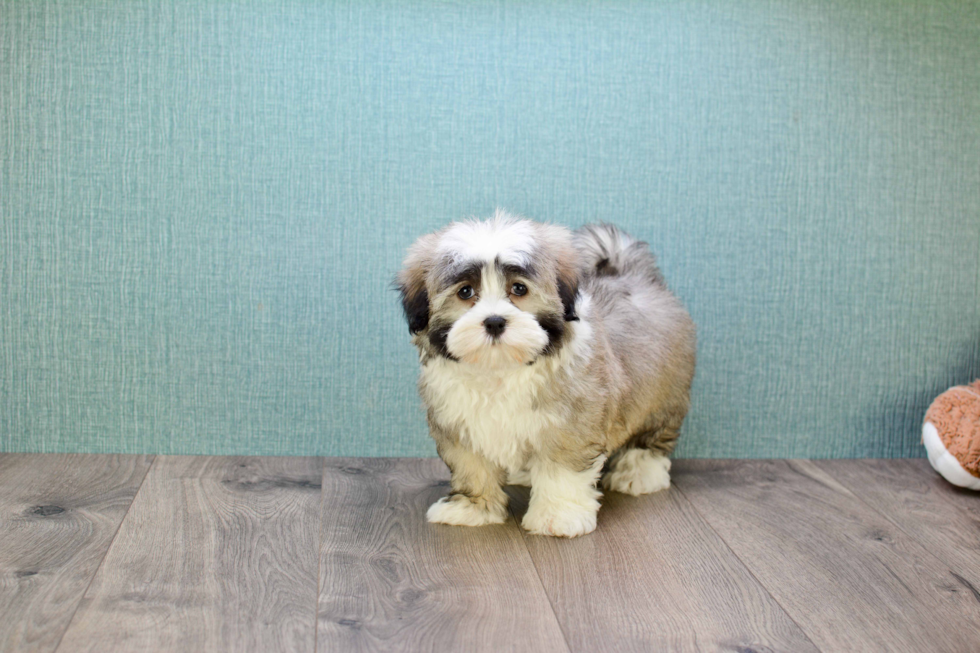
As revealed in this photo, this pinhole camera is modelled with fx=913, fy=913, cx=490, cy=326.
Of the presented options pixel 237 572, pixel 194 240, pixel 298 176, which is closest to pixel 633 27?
pixel 298 176

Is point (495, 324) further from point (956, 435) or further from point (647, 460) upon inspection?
point (956, 435)

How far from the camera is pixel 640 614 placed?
1746mm

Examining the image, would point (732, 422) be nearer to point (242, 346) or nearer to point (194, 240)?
point (242, 346)

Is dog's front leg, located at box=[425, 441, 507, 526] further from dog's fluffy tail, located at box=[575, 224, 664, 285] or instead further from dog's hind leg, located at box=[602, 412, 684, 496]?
dog's fluffy tail, located at box=[575, 224, 664, 285]

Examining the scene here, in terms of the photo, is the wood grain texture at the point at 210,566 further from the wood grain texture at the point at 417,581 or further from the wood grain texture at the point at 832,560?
the wood grain texture at the point at 832,560

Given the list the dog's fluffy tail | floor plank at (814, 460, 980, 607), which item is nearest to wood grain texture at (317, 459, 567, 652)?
the dog's fluffy tail

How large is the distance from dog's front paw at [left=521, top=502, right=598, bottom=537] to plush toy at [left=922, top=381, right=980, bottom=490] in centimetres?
109

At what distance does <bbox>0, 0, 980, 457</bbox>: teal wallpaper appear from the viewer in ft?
8.32

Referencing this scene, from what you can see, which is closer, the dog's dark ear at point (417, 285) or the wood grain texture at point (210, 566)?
the wood grain texture at point (210, 566)

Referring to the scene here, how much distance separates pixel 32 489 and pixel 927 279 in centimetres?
262

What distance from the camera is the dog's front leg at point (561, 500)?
2141 millimetres

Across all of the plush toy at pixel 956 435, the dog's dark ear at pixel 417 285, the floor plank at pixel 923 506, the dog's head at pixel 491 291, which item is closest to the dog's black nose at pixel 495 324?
the dog's head at pixel 491 291

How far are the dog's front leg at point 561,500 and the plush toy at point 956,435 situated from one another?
1.08 metres

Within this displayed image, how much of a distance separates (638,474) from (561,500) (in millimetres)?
417
